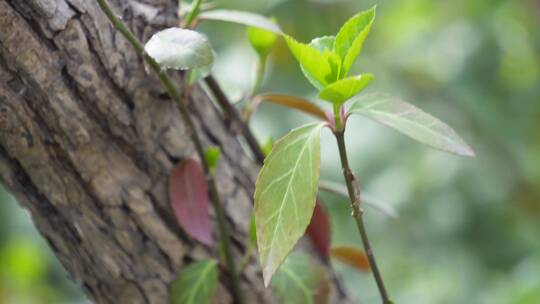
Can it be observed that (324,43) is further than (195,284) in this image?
No

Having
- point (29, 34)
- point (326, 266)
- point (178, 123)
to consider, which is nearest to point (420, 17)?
point (326, 266)

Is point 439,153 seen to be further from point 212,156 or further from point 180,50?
point 180,50

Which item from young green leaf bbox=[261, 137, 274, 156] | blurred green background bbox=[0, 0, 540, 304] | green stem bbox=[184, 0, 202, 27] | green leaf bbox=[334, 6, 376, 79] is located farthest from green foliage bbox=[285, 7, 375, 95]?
blurred green background bbox=[0, 0, 540, 304]

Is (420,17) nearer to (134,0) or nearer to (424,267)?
(424,267)

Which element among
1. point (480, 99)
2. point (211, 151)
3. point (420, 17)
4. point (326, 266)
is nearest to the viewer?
point (211, 151)

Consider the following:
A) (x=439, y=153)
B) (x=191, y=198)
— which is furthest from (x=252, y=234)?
(x=439, y=153)

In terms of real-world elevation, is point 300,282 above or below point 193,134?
below

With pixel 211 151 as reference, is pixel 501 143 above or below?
below
